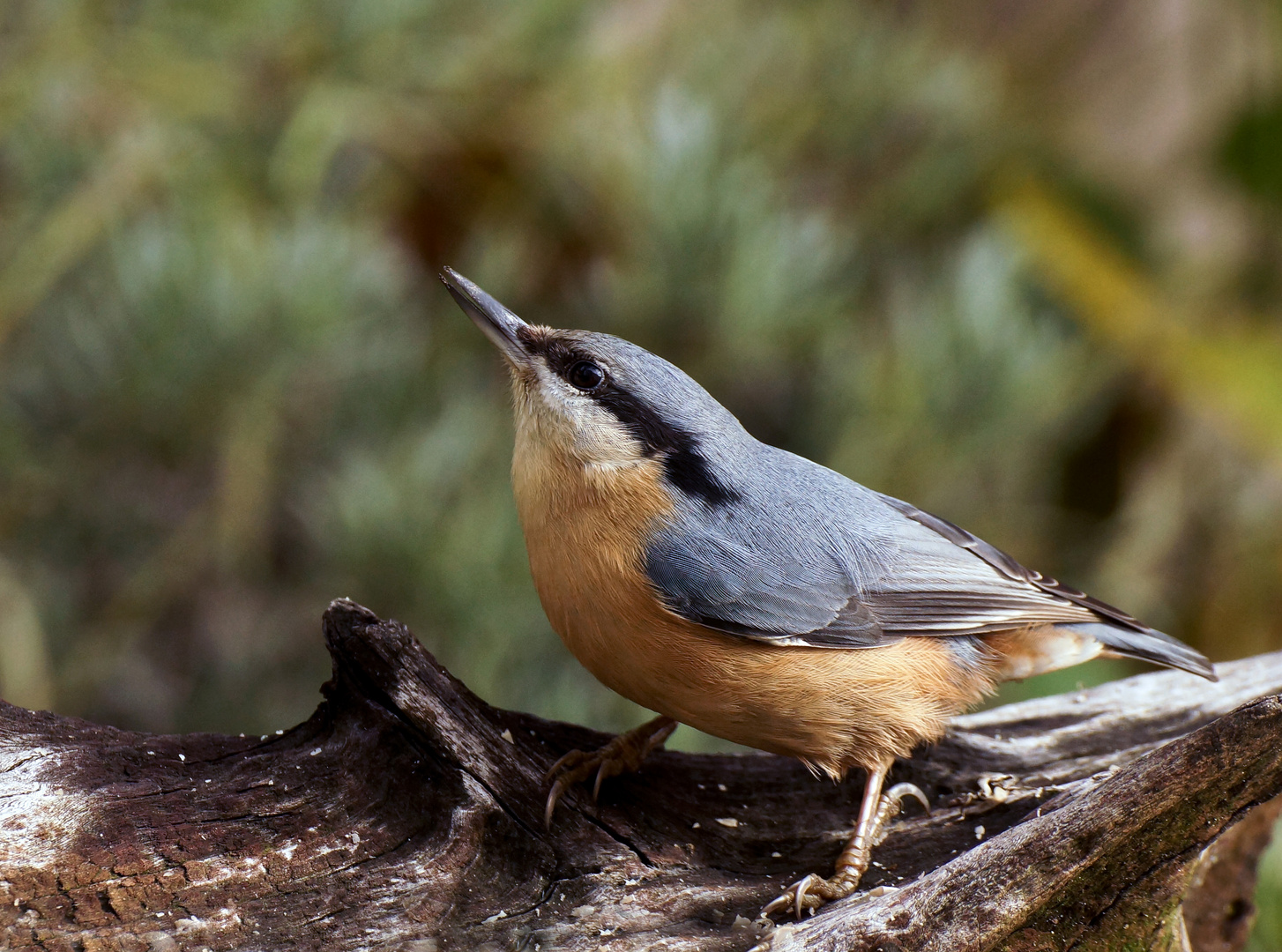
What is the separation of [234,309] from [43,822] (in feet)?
4.94

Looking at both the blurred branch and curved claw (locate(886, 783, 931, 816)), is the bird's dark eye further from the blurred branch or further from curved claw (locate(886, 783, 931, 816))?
the blurred branch

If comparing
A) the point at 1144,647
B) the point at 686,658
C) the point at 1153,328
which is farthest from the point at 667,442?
the point at 1153,328

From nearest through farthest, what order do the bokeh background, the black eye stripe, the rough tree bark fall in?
the rough tree bark < the black eye stripe < the bokeh background

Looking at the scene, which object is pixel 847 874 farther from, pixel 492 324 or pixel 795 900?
pixel 492 324

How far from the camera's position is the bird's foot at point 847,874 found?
5.30ft

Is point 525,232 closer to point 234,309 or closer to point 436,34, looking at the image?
point 436,34

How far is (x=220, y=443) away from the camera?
3004 millimetres

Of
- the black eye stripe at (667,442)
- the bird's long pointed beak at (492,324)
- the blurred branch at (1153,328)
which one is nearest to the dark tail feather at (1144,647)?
Result: the black eye stripe at (667,442)

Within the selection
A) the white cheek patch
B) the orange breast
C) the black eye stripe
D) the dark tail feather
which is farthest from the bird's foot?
the white cheek patch

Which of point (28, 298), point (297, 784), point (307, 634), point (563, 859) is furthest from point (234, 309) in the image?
point (563, 859)

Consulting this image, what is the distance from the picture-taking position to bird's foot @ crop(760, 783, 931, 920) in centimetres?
162

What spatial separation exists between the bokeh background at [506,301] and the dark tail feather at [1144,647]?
42cm

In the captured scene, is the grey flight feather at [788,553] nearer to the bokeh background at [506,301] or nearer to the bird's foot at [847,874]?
the bird's foot at [847,874]

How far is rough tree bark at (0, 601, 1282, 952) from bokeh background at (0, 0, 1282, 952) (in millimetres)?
824
